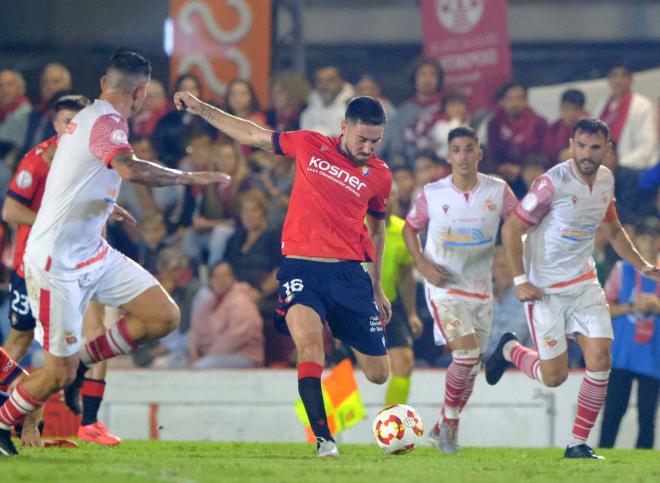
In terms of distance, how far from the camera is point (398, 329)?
14.3m

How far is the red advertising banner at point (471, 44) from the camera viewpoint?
17.8m

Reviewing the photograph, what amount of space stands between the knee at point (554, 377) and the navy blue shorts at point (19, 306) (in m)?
4.18

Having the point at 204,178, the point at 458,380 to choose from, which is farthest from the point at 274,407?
the point at 204,178

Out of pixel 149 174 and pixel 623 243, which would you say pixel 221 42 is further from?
pixel 149 174

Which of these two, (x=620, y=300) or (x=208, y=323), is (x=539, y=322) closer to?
(x=620, y=300)

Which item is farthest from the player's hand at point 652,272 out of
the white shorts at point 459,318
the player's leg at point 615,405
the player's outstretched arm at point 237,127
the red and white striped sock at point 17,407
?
the red and white striped sock at point 17,407

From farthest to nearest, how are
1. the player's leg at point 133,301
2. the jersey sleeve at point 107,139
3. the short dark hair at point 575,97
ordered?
1. the short dark hair at point 575,97
2. the player's leg at point 133,301
3. the jersey sleeve at point 107,139

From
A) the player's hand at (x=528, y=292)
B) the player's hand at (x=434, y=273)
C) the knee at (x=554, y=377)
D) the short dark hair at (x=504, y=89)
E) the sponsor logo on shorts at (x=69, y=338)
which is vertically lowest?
the knee at (x=554, y=377)

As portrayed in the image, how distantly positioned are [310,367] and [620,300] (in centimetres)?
569

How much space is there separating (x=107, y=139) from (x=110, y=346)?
2.13m

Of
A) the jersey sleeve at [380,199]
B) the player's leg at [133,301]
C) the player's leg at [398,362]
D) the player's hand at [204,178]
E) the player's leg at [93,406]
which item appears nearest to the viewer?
the player's hand at [204,178]

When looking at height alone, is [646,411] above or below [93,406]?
below

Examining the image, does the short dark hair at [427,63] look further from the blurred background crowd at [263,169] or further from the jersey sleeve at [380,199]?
the jersey sleeve at [380,199]

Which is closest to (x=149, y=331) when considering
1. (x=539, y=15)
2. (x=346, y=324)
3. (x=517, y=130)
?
(x=346, y=324)
